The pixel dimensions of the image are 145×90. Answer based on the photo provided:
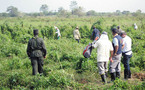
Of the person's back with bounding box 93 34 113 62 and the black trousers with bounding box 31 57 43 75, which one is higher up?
the person's back with bounding box 93 34 113 62

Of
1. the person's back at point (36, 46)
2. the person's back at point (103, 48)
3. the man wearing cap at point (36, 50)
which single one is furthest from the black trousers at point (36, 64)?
the person's back at point (103, 48)

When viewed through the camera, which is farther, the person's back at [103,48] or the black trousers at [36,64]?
the black trousers at [36,64]

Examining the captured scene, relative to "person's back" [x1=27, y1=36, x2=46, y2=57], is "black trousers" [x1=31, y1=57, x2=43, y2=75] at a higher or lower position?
lower

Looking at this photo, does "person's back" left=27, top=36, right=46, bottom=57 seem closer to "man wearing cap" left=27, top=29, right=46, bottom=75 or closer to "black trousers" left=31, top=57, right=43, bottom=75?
"man wearing cap" left=27, top=29, right=46, bottom=75

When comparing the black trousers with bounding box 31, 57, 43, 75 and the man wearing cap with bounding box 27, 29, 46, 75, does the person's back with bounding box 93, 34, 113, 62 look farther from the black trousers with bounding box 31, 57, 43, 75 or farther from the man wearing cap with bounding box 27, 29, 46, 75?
the black trousers with bounding box 31, 57, 43, 75

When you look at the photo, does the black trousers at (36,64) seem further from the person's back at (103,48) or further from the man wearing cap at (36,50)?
the person's back at (103,48)

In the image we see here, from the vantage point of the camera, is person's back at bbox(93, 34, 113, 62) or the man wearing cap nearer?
person's back at bbox(93, 34, 113, 62)

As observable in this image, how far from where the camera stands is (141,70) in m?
6.94

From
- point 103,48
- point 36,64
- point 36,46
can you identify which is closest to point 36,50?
point 36,46

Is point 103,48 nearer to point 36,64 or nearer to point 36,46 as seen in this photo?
point 36,46

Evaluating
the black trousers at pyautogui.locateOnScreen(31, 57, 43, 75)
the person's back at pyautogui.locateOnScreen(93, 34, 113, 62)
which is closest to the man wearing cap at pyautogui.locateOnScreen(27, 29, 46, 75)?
the black trousers at pyautogui.locateOnScreen(31, 57, 43, 75)

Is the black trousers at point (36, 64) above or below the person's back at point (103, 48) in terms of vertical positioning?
below

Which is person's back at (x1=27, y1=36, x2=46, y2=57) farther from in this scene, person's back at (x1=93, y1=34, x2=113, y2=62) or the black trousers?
person's back at (x1=93, y1=34, x2=113, y2=62)

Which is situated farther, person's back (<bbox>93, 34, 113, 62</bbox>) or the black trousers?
the black trousers
